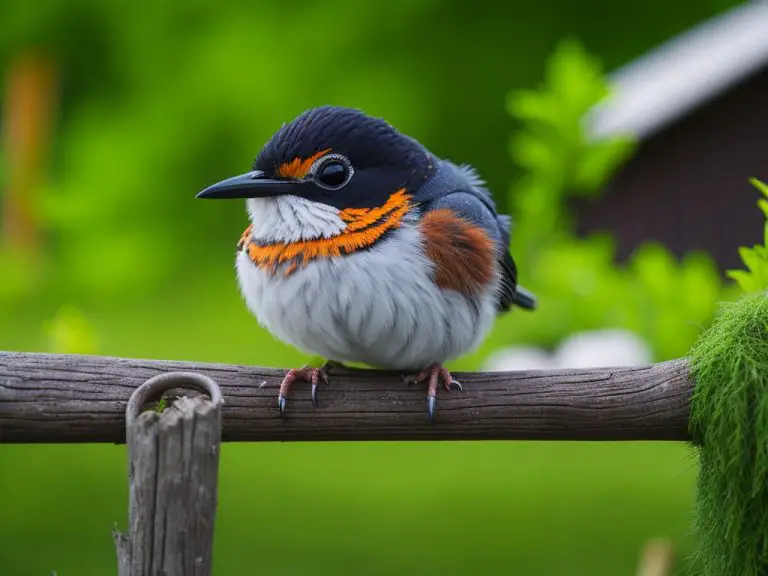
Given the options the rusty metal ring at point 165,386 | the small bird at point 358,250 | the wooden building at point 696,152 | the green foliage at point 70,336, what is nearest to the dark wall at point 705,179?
the wooden building at point 696,152

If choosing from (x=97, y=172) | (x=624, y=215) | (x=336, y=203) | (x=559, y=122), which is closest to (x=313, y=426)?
(x=336, y=203)

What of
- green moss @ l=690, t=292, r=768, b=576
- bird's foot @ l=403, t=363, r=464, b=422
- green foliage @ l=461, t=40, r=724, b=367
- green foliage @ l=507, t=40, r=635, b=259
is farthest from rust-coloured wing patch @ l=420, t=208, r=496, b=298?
green foliage @ l=507, t=40, r=635, b=259

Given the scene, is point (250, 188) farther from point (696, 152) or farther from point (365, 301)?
point (696, 152)

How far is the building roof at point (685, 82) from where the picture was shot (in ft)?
10.3

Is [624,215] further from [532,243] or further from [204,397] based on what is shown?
[204,397]

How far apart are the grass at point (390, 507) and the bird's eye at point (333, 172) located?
3.69 ft

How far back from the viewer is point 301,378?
4.95 ft

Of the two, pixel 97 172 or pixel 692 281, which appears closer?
pixel 692 281

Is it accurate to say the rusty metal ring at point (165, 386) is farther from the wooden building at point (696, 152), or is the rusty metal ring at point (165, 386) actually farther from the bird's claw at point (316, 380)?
the wooden building at point (696, 152)

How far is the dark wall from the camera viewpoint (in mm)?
3268

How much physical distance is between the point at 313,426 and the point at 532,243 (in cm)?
190

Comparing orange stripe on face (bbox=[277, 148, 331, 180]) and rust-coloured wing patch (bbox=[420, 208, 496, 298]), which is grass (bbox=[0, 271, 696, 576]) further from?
orange stripe on face (bbox=[277, 148, 331, 180])

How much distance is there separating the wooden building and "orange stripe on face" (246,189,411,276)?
5.54 feet

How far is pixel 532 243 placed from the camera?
3.26 metres
